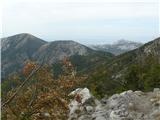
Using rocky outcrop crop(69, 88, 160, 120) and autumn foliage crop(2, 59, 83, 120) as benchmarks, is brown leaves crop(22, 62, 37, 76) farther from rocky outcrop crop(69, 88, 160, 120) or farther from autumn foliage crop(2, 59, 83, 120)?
rocky outcrop crop(69, 88, 160, 120)

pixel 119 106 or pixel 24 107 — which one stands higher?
pixel 24 107

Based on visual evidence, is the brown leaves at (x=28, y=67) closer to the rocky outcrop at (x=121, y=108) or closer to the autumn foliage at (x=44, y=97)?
the autumn foliage at (x=44, y=97)

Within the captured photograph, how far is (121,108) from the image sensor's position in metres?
42.6

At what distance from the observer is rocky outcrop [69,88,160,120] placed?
39.8 metres

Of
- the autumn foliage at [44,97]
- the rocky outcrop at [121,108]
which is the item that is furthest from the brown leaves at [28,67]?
the rocky outcrop at [121,108]

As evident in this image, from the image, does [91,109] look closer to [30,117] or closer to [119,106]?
[119,106]

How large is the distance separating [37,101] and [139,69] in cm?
7353

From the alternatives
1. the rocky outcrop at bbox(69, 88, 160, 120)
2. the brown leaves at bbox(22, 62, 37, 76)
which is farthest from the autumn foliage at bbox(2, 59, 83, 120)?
the rocky outcrop at bbox(69, 88, 160, 120)

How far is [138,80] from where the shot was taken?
79875 millimetres

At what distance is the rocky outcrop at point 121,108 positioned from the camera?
39.8 metres

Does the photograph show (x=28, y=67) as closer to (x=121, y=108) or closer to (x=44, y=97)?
(x=44, y=97)

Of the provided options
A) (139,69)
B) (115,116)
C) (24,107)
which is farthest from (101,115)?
(139,69)

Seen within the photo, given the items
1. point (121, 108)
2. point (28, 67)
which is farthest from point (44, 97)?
point (121, 108)

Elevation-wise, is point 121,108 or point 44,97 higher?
point 44,97
